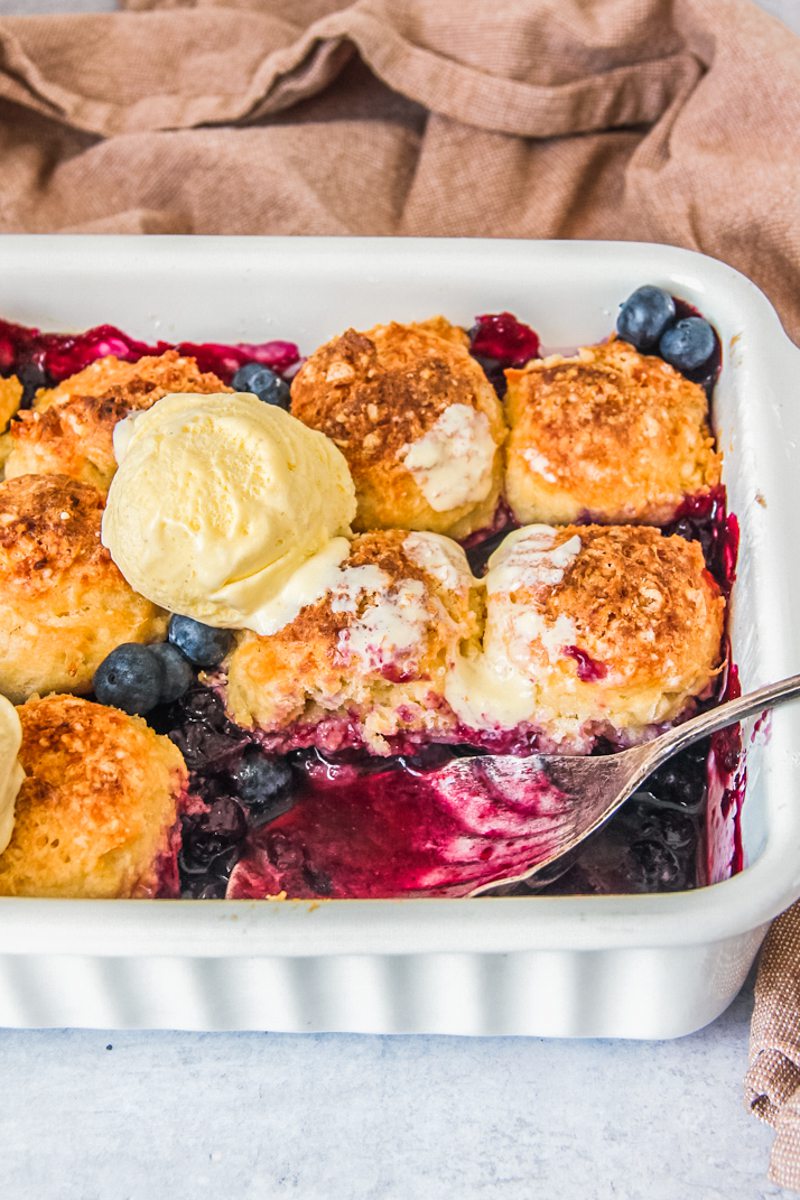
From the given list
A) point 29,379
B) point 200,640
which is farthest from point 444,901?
point 29,379

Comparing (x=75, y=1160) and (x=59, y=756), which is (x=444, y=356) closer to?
(x=59, y=756)

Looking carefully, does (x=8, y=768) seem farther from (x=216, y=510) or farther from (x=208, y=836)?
(x=216, y=510)

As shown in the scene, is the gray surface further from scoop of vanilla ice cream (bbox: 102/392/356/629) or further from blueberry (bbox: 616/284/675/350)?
blueberry (bbox: 616/284/675/350)

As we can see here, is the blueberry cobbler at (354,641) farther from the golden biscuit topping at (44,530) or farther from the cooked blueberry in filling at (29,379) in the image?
the cooked blueberry in filling at (29,379)

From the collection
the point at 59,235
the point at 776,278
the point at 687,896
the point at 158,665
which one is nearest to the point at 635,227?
the point at 776,278

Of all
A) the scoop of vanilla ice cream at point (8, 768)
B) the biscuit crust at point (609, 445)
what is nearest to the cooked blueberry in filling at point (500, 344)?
the biscuit crust at point (609, 445)

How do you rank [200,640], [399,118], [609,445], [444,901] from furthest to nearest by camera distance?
1. [399,118]
2. [609,445]
3. [200,640]
4. [444,901]

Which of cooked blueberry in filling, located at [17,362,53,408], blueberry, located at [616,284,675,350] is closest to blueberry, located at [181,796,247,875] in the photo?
cooked blueberry in filling, located at [17,362,53,408]
